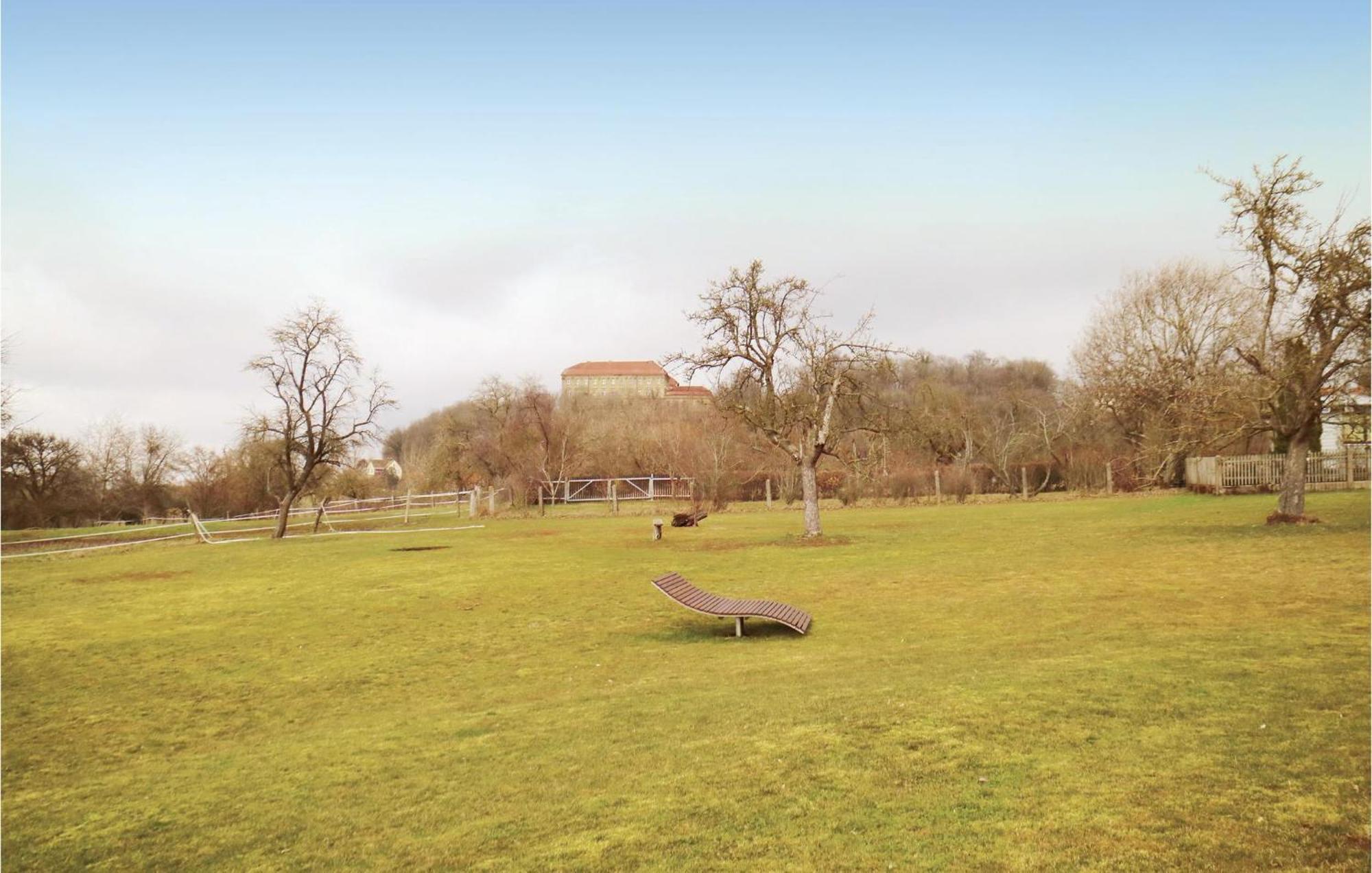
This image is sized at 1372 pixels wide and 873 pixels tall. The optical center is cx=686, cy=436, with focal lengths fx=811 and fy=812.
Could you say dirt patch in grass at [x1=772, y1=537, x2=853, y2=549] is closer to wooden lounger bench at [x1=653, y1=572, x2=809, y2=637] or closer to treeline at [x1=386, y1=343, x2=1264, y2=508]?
wooden lounger bench at [x1=653, y1=572, x2=809, y2=637]

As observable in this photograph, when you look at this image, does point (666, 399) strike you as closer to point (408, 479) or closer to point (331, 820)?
point (408, 479)

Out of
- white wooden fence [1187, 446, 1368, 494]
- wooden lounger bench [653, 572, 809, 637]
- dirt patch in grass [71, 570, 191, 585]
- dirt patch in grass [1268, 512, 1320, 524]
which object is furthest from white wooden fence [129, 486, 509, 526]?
dirt patch in grass [1268, 512, 1320, 524]

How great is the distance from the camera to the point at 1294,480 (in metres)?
20.4

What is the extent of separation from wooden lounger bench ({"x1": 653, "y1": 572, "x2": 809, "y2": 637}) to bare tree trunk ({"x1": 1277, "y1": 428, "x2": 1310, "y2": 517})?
15.6 m

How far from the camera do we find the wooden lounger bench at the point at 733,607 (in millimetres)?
11469

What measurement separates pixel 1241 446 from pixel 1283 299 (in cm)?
2557

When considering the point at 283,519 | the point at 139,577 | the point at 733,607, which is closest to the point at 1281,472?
the point at 733,607

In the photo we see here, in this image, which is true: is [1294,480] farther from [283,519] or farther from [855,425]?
[283,519]

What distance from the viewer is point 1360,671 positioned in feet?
24.6

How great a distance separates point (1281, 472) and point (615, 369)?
12203 cm

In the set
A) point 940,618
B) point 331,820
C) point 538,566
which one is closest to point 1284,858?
point 331,820

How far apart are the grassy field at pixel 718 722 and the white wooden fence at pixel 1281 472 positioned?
71.9 ft

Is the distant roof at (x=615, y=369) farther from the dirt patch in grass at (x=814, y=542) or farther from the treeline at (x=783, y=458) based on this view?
the dirt patch in grass at (x=814, y=542)

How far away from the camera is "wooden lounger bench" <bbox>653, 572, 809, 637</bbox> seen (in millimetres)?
11469
